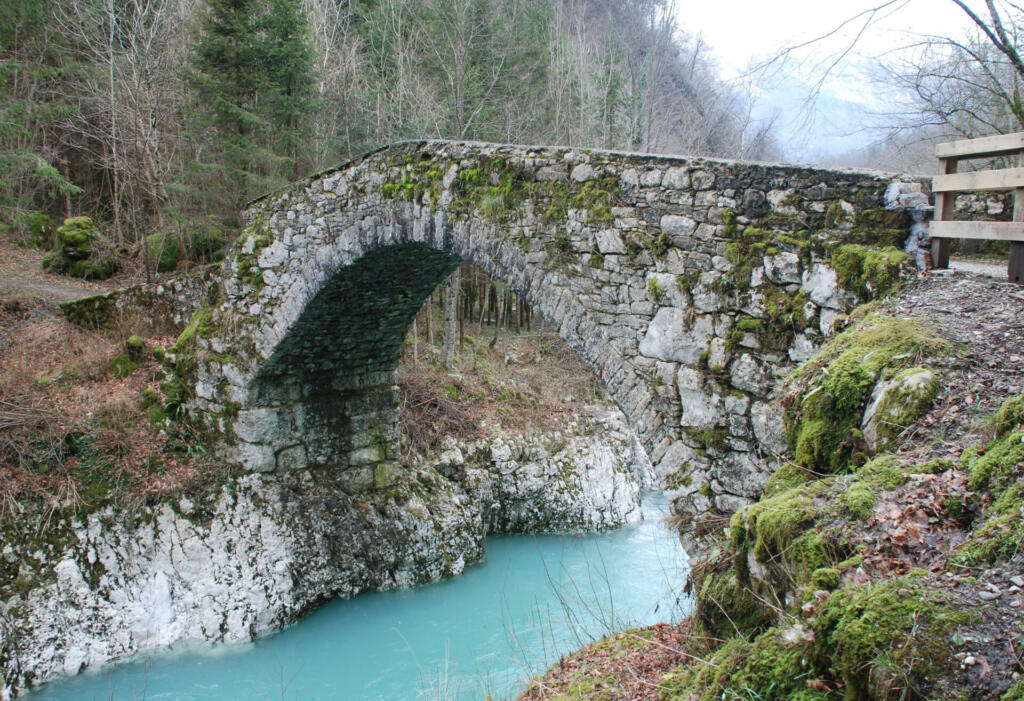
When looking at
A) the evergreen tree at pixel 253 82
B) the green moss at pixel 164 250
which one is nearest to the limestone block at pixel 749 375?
the evergreen tree at pixel 253 82

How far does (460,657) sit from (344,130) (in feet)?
31.6

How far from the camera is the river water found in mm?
6477

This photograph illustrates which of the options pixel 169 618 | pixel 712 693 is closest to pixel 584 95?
pixel 169 618

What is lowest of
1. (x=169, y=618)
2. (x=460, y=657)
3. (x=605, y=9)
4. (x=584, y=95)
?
(x=460, y=657)

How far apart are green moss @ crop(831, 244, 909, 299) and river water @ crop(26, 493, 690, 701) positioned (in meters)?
3.29

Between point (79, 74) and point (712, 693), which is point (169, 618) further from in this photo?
point (79, 74)

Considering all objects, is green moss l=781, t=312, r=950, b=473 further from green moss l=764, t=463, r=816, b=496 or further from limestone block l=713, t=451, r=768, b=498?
limestone block l=713, t=451, r=768, b=498

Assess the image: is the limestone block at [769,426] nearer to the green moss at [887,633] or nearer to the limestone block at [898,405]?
the limestone block at [898,405]

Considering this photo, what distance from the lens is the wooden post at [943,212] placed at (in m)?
3.23

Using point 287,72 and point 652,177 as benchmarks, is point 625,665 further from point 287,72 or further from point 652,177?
point 287,72

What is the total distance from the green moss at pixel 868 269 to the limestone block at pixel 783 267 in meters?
0.20

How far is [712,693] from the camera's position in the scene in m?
2.18

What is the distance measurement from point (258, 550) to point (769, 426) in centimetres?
609

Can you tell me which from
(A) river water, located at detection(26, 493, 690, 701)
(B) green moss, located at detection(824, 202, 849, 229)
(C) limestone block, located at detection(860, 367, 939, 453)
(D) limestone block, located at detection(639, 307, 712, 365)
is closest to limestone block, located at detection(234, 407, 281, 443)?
(A) river water, located at detection(26, 493, 690, 701)
